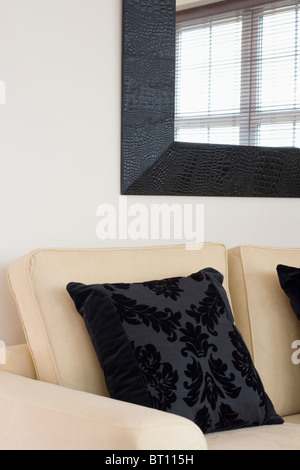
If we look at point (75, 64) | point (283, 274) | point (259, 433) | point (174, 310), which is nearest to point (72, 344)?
point (174, 310)

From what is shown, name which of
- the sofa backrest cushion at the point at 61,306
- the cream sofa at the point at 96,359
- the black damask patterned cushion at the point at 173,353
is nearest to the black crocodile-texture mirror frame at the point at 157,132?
the cream sofa at the point at 96,359

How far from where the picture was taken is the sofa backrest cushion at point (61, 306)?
1.71 m

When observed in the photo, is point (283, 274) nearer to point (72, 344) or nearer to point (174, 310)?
point (174, 310)

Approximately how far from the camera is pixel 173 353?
1643mm

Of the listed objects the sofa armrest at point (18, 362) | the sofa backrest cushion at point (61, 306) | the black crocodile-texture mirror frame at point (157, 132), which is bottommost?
the sofa armrest at point (18, 362)

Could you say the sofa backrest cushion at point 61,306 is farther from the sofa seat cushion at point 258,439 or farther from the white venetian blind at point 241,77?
the white venetian blind at point 241,77

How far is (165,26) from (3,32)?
0.58 m

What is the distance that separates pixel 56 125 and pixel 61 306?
593 mm

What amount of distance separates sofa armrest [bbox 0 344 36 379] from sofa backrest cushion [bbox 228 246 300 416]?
0.65 m

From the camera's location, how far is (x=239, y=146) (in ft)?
8.07

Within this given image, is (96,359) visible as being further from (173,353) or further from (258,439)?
(258,439)

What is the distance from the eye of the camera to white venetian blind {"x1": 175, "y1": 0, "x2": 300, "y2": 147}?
92.9 inches

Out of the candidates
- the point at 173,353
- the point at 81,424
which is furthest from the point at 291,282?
the point at 81,424

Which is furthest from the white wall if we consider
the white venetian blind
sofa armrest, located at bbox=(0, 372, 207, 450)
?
sofa armrest, located at bbox=(0, 372, 207, 450)
